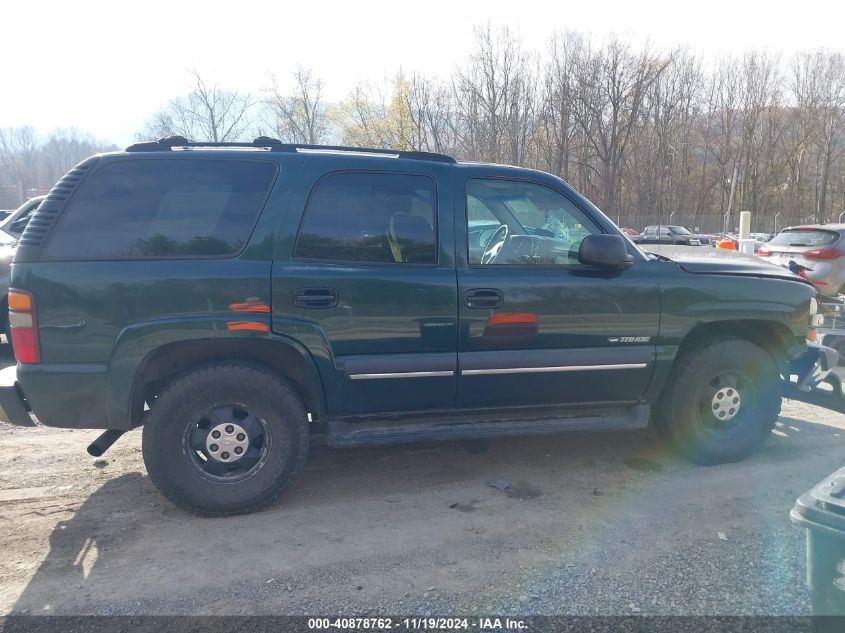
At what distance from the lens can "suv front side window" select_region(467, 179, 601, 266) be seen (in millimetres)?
3936

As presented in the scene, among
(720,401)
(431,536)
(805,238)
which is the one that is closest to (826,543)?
(431,536)

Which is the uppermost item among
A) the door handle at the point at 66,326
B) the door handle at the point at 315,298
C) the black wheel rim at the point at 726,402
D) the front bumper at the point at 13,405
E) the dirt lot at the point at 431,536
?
the door handle at the point at 315,298

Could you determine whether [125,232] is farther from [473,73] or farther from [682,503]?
[473,73]

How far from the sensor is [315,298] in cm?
353

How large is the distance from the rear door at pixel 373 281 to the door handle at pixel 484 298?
0.10 m

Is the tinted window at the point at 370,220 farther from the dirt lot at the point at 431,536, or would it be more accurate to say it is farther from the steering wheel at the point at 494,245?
the dirt lot at the point at 431,536

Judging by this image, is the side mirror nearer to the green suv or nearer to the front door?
the green suv

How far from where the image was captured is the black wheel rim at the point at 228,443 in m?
3.55

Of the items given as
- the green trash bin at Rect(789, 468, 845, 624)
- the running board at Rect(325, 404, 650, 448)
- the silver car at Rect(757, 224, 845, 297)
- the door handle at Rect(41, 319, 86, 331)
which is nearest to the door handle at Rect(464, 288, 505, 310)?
the running board at Rect(325, 404, 650, 448)

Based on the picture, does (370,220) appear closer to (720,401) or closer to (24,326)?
(24,326)

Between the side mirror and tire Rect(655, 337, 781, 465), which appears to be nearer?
the side mirror

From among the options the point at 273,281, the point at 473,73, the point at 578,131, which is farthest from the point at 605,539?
the point at 578,131

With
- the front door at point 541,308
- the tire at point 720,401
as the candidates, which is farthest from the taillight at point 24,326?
the tire at point 720,401

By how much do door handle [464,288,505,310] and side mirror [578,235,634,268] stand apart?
0.59 metres
